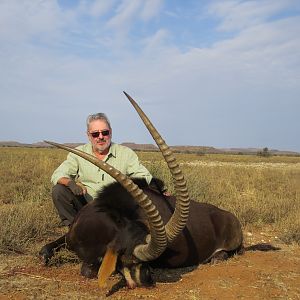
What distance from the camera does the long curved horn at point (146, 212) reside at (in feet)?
12.0

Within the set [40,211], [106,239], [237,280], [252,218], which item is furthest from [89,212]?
[252,218]

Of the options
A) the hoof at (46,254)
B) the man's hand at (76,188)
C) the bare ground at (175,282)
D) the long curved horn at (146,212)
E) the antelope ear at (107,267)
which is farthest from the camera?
the man's hand at (76,188)

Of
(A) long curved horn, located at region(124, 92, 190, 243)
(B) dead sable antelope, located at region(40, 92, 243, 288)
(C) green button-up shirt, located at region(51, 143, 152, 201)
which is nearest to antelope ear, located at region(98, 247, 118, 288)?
(B) dead sable antelope, located at region(40, 92, 243, 288)

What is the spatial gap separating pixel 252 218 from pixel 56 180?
4.35 m

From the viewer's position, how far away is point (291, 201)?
1068 centimetres

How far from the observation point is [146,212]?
12.6ft

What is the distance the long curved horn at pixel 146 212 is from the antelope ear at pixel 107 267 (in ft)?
0.74

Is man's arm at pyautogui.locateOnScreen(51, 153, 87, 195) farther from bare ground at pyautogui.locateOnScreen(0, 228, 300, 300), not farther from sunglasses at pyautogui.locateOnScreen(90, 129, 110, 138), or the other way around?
bare ground at pyautogui.locateOnScreen(0, 228, 300, 300)

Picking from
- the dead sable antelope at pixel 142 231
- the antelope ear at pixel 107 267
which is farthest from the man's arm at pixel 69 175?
the antelope ear at pixel 107 267

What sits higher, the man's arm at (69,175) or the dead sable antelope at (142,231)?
the man's arm at (69,175)

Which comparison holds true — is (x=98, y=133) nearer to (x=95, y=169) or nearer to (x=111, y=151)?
(x=111, y=151)

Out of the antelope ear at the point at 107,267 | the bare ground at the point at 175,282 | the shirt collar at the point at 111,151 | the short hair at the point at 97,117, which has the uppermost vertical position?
the short hair at the point at 97,117

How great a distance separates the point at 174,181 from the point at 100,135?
2.26 meters

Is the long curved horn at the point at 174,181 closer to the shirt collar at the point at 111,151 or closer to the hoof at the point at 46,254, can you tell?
the hoof at the point at 46,254
